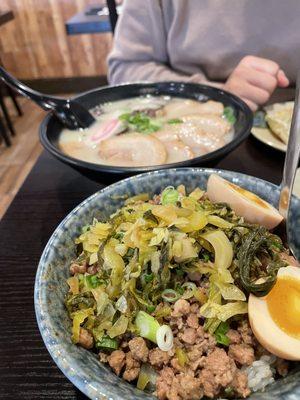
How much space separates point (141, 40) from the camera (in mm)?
2025

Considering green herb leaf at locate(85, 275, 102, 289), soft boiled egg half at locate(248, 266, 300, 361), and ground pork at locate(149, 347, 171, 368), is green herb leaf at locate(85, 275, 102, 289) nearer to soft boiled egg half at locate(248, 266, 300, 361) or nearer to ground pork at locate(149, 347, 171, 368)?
ground pork at locate(149, 347, 171, 368)

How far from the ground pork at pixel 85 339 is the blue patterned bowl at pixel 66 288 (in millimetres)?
12

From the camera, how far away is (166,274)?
694 millimetres

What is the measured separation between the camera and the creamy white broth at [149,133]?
52.0 inches

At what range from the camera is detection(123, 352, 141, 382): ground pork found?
0.65 metres

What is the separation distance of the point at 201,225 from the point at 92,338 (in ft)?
0.97

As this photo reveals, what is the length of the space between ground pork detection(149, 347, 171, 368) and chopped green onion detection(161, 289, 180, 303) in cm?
9

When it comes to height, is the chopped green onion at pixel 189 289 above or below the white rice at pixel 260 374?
above

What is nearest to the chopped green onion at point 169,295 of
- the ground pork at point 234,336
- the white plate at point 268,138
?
the ground pork at point 234,336

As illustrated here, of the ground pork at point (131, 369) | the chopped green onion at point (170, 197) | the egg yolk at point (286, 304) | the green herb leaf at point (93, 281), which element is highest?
the chopped green onion at point (170, 197)

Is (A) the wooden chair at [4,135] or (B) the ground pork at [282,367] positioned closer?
(B) the ground pork at [282,367]

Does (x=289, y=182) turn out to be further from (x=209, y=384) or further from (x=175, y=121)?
(x=175, y=121)

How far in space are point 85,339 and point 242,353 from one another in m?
0.27

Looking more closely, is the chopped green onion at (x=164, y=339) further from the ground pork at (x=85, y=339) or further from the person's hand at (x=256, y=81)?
the person's hand at (x=256, y=81)
